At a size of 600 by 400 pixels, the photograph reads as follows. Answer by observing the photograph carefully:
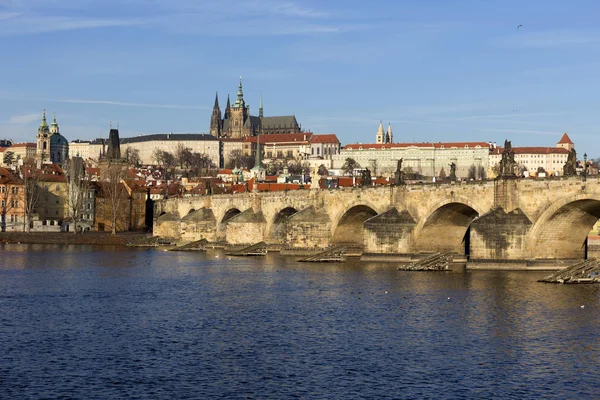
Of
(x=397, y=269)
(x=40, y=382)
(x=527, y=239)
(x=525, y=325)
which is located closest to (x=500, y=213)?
(x=527, y=239)

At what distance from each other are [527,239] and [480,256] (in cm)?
297

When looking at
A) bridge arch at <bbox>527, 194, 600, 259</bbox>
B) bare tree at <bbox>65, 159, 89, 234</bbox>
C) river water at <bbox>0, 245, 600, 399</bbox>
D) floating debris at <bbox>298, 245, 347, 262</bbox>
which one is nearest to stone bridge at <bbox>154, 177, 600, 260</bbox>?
bridge arch at <bbox>527, 194, 600, 259</bbox>

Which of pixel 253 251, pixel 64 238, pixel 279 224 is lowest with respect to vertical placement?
pixel 253 251

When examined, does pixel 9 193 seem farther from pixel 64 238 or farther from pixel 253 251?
pixel 253 251

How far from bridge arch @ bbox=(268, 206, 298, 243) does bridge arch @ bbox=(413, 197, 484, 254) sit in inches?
838

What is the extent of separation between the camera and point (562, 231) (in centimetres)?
5588

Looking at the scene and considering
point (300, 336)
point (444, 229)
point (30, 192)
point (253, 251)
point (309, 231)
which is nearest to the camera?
point (300, 336)

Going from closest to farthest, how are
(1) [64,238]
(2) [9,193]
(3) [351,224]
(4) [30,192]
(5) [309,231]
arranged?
(5) [309,231], (3) [351,224], (1) [64,238], (4) [30,192], (2) [9,193]

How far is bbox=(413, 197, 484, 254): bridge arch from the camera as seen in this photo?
211 feet

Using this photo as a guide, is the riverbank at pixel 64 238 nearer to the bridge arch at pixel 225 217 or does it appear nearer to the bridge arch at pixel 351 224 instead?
the bridge arch at pixel 225 217

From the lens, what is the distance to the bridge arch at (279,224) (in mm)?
85750

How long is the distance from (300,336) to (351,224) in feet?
137

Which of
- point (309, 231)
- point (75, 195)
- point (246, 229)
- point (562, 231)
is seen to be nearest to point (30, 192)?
point (75, 195)

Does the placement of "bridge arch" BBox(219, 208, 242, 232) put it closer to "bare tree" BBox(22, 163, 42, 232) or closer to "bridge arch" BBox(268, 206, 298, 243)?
"bridge arch" BBox(268, 206, 298, 243)
